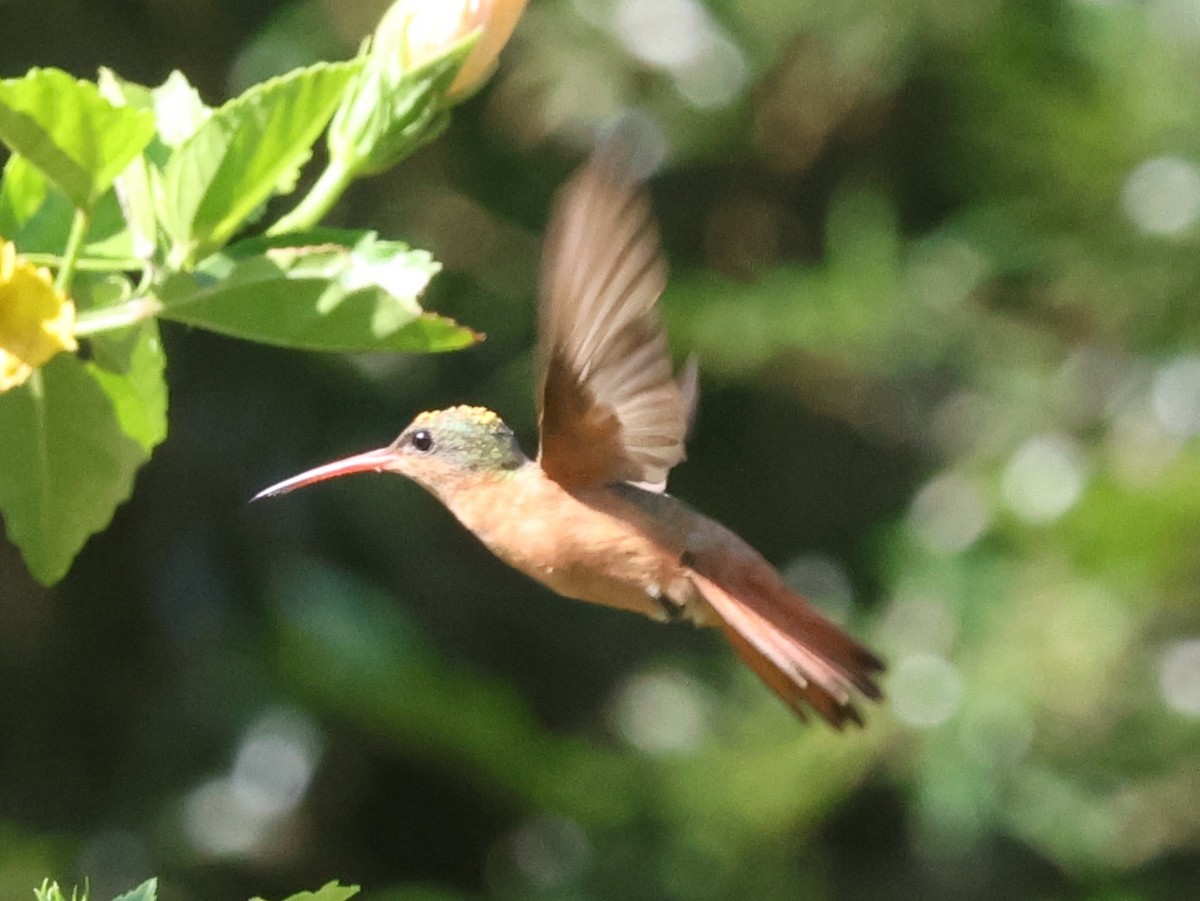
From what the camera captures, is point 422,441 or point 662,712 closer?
point 422,441

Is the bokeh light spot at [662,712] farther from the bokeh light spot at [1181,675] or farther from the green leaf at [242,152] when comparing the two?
the green leaf at [242,152]

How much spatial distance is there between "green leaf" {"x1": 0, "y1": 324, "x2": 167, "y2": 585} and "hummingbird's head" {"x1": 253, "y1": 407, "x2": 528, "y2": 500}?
0.14 m

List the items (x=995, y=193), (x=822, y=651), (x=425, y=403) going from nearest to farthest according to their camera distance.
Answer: (x=822, y=651) → (x=425, y=403) → (x=995, y=193)

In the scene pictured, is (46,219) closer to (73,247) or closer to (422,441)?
(73,247)

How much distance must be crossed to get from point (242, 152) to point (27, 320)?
85 mm

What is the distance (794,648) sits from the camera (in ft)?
2.22

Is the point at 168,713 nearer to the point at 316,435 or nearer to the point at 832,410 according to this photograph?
the point at 316,435

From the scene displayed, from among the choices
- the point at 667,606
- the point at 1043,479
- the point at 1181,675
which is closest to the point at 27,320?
the point at 667,606

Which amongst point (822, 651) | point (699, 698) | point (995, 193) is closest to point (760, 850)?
point (699, 698)

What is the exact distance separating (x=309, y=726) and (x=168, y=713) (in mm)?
149

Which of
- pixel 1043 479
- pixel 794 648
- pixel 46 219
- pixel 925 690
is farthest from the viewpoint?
pixel 1043 479

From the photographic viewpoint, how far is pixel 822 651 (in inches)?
26.6

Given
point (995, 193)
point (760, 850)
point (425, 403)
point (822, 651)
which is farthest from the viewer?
point (995, 193)

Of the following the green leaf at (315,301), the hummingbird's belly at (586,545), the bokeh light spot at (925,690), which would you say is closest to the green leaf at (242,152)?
the green leaf at (315,301)
